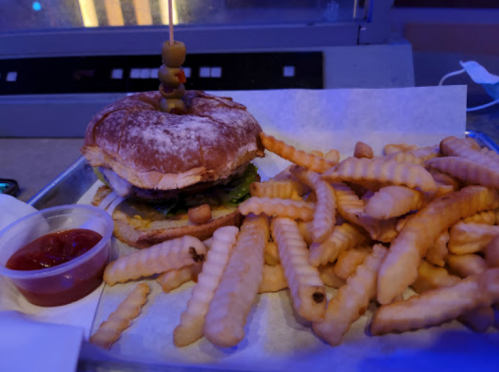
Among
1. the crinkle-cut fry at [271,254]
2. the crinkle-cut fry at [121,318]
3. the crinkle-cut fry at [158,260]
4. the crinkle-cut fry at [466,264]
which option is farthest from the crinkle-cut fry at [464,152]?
the crinkle-cut fry at [121,318]

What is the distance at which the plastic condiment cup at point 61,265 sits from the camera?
52.5 inches

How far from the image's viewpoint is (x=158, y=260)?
1356 millimetres

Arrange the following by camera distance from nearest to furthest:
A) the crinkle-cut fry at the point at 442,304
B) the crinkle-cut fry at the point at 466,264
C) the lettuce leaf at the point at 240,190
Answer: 1. the crinkle-cut fry at the point at 442,304
2. the crinkle-cut fry at the point at 466,264
3. the lettuce leaf at the point at 240,190

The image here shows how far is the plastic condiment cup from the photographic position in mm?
1333

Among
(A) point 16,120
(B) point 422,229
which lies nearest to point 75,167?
(A) point 16,120

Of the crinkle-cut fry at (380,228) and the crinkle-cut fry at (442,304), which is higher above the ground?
the crinkle-cut fry at (380,228)

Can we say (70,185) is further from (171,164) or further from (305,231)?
(305,231)

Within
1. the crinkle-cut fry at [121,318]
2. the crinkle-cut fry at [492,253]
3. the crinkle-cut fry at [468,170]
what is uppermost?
the crinkle-cut fry at [468,170]

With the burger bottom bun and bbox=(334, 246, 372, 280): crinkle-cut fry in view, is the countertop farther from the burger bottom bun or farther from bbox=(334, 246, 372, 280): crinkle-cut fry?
bbox=(334, 246, 372, 280): crinkle-cut fry

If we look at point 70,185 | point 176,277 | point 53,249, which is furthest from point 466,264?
point 70,185

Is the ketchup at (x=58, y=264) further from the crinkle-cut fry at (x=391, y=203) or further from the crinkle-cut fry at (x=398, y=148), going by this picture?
the crinkle-cut fry at (x=398, y=148)

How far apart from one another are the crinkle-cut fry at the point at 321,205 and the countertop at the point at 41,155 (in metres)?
1.82

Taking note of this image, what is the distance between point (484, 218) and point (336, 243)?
22.5 inches

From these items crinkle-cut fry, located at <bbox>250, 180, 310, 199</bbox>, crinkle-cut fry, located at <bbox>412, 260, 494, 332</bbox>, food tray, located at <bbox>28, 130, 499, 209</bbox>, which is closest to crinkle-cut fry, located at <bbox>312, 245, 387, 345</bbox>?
crinkle-cut fry, located at <bbox>412, 260, 494, 332</bbox>
